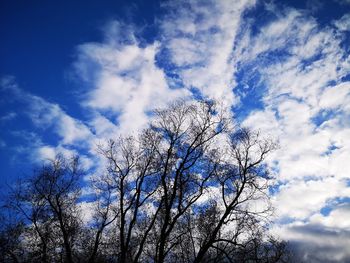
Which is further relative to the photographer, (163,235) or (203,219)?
(203,219)

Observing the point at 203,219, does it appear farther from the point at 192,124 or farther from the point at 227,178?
the point at 192,124

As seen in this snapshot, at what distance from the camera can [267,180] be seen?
62.6ft

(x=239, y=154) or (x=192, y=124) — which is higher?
(x=192, y=124)

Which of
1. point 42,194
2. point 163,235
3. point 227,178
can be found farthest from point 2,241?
point 227,178

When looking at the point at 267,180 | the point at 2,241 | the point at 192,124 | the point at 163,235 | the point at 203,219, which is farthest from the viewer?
the point at 203,219

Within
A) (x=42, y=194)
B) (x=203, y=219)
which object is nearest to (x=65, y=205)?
(x=42, y=194)

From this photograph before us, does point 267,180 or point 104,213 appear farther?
point 104,213

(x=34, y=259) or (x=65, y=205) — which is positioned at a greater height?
(x=65, y=205)

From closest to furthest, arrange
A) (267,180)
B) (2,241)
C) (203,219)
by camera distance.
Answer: (267,180), (2,241), (203,219)

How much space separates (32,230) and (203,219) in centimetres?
1325

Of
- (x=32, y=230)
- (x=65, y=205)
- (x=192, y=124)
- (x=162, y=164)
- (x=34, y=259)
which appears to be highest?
(x=192, y=124)

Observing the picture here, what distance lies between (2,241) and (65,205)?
17.2ft

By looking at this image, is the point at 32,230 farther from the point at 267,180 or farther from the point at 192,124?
the point at 267,180

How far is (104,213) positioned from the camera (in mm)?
21984
